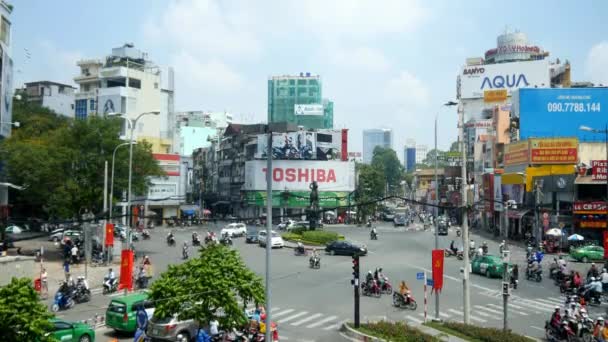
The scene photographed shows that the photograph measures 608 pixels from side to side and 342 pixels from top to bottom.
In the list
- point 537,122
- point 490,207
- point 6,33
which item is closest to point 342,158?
point 490,207

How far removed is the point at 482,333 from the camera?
19359mm

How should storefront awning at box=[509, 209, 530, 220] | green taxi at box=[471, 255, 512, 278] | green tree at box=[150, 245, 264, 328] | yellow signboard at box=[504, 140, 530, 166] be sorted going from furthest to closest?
1. storefront awning at box=[509, 209, 530, 220]
2. yellow signboard at box=[504, 140, 530, 166]
3. green taxi at box=[471, 255, 512, 278]
4. green tree at box=[150, 245, 264, 328]

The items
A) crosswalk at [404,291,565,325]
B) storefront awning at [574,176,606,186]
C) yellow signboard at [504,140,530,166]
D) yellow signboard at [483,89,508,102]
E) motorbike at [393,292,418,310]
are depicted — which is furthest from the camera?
yellow signboard at [483,89,508,102]

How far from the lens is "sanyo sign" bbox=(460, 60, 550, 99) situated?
98.6 m

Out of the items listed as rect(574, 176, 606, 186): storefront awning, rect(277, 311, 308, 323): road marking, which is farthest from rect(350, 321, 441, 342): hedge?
rect(574, 176, 606, 186): storefront awning

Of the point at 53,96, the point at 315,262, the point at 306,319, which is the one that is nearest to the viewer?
the point at 306,319

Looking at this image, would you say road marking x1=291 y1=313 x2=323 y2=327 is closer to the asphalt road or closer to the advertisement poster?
the asphalt road

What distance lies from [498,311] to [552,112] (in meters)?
46.7

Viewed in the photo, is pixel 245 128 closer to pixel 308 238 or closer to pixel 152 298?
pixel 308 238

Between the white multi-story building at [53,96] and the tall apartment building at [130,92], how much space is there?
18.4 ft

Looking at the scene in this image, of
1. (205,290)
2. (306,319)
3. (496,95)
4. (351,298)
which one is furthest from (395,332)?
(496,95)

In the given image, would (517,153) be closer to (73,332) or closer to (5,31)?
(5,31)

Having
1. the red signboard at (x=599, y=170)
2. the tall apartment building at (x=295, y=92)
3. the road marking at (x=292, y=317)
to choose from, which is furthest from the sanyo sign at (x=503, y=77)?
the road marking at (x=292, y=317)

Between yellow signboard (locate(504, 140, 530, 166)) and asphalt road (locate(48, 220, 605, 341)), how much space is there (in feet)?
44.0
